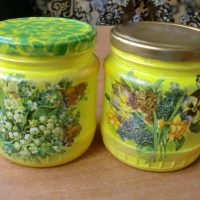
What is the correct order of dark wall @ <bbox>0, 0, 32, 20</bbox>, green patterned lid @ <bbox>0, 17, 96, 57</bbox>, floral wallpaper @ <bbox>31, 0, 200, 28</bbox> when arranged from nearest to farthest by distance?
green patterned lid @ <bbox>0, 17, 96, 57</bbox> → dark wall @ <bbox>0, 0, 32, 20</bbox> → floral wallpaper @ <bbox>31, 0, 200, 28</bbox>

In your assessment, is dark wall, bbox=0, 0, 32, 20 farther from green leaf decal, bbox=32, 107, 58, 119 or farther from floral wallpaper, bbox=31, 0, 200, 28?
green leaf decal, bbox=32, 107, 58, 119

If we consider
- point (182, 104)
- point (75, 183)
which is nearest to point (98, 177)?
point (75, 183)

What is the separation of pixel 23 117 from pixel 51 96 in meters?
0.04

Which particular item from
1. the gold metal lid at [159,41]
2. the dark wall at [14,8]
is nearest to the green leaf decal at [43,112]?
the gold metal lid at [159,41]

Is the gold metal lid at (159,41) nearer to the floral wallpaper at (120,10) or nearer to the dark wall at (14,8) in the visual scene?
the dark wall at (14,8)

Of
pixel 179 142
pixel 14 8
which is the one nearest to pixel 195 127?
Result: pixel 179 142

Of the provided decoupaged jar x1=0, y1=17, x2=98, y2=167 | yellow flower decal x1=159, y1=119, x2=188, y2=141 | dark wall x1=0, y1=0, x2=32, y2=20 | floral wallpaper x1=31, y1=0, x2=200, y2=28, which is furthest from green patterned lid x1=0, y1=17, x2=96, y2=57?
floral wallpaper x1=31, y1=0, x2=200, y2=28

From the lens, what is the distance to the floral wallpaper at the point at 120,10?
1.28 m

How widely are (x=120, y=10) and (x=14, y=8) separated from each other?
38 centimetres

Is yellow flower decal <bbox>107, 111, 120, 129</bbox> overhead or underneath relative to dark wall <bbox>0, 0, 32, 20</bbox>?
overhead

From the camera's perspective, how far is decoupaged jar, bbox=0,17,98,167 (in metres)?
0.37

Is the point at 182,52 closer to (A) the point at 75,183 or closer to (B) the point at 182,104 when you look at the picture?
(B) the point at 182,104

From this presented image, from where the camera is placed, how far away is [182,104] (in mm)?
394

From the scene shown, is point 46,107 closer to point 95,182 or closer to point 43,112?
point 43,112
